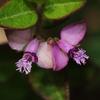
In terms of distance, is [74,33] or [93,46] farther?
[93,46]

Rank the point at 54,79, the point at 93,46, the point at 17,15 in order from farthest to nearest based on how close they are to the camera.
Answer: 1. the point at 93,46
2. the point at 54,79
3. the point at 17,15

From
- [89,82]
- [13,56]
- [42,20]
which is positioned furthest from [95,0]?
[42,20]

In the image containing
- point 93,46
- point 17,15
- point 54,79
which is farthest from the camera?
point 93,46

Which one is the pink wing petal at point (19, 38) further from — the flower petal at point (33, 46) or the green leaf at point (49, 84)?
the green leaf at point (49, 84)

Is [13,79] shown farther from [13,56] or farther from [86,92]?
[86,92]

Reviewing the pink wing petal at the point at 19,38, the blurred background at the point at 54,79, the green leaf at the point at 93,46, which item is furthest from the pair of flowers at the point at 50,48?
the green leaf at the point at 93,46

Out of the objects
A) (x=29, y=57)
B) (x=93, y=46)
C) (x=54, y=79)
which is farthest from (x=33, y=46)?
(x=93, y=46)

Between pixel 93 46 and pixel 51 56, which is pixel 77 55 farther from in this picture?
pixel 93 46

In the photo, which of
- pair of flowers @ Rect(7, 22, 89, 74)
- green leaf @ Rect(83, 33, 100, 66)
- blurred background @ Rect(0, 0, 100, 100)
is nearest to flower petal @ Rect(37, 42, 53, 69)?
pair of flowers @ Rect(7, 22, 89, 74)
